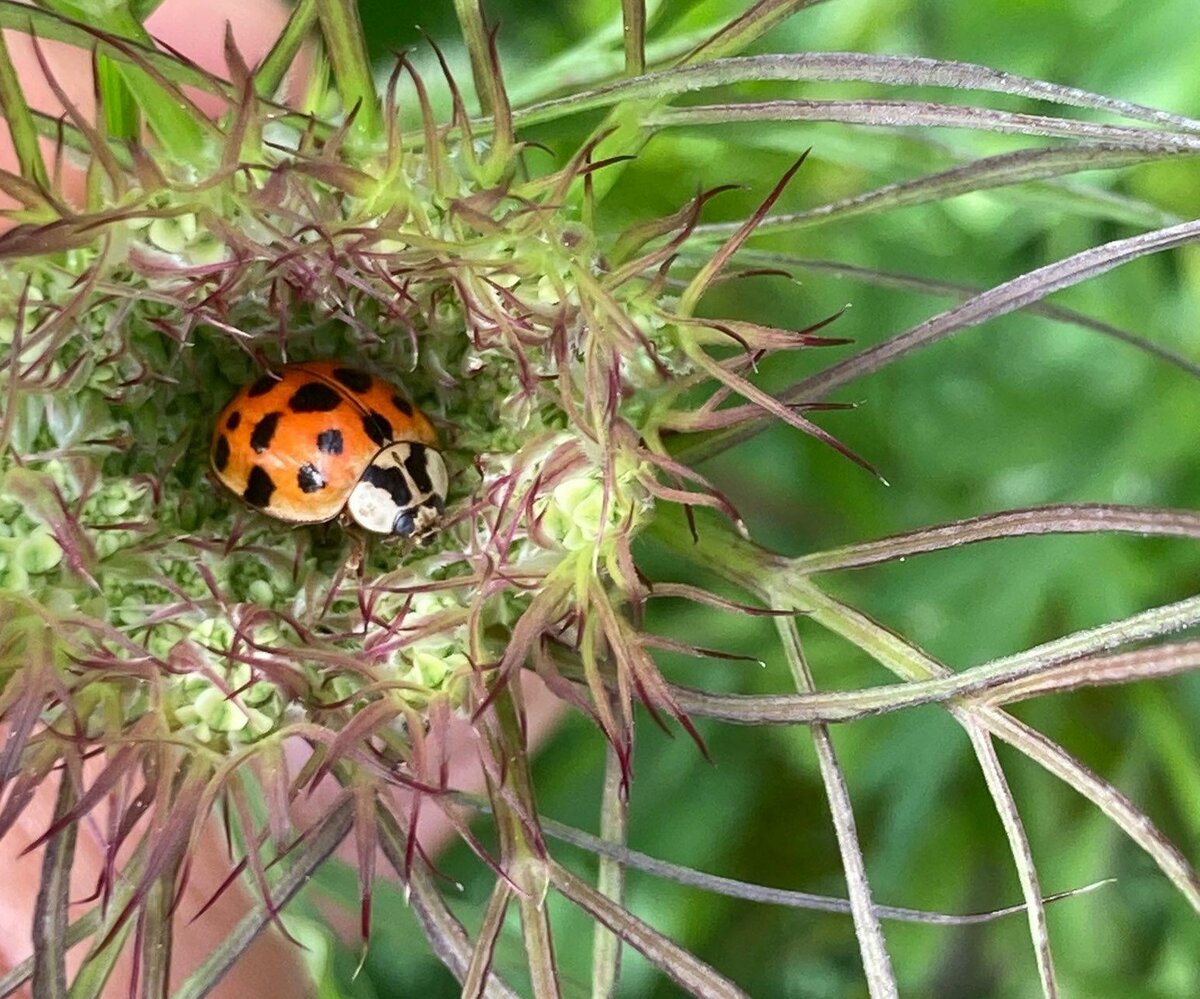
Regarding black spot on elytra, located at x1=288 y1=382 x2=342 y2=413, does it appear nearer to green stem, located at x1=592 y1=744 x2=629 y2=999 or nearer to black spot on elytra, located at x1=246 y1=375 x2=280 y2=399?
black spot on elytra, located at x1=246 y1=375 x2=280 y2=399

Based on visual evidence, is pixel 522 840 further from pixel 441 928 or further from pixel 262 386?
pixel 262 386

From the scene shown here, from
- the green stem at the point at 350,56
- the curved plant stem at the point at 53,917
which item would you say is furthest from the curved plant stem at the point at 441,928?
the green stem at the point at 350,56

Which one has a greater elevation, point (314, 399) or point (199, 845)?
point (314, 399)

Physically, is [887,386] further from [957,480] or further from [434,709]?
[434,709]

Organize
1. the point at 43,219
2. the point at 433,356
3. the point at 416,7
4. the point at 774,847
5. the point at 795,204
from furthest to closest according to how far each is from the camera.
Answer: the point at 774,847 → the point at 795,204 → the point at 416,7 → the point at 433,356 → the point at 43,219

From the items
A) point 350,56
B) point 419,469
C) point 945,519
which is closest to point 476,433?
point 419,469

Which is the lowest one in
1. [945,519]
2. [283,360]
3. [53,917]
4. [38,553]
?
[53,917]

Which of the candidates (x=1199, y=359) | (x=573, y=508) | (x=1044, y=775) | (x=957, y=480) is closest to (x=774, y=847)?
(x=1044, y=775)
